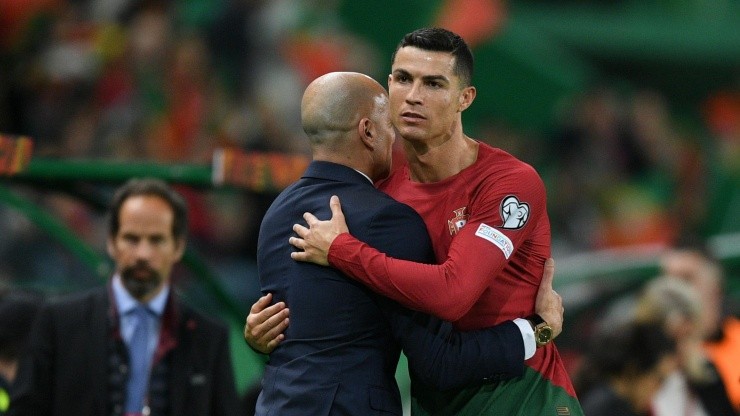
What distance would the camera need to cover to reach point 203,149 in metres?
10.8

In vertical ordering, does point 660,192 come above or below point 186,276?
above

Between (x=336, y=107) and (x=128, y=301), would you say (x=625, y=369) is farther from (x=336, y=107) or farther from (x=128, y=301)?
(x=128, y=301)

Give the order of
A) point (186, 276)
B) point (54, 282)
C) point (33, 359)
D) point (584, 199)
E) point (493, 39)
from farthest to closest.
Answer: point (493, 39), point (584, 199), point (186, 276), point (54, 282), point (33, 359)

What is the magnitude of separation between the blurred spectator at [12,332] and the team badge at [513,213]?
2.04 meters

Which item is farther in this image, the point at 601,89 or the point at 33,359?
the point at 601,89

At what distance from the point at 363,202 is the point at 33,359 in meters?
1.53

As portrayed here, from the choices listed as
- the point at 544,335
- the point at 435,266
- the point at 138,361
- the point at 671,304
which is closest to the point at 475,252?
the point at 435,266

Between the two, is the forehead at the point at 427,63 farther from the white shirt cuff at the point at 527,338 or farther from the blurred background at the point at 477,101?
the blurred background at the point at 477,101

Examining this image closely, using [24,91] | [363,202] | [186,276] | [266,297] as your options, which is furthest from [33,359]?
[24,91]

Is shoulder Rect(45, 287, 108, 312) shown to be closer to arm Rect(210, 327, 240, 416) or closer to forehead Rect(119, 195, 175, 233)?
forehead Rect(119, 195, 175, 233)

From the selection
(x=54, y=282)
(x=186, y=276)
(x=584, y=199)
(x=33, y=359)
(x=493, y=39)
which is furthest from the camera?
(x=493, y=39)

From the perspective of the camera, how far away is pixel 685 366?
557cm

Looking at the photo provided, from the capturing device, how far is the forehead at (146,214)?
504 centimetres

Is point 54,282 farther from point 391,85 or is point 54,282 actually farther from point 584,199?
point 584,199
